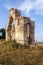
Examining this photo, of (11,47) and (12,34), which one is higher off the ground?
(12,34)

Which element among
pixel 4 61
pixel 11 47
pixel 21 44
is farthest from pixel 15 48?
pixel 4 61

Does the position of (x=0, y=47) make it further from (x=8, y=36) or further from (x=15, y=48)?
(x=8, y=36)

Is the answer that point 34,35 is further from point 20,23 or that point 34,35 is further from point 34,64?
point 34,64

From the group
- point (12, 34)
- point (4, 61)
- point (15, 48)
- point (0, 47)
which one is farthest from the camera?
point (12, 34)

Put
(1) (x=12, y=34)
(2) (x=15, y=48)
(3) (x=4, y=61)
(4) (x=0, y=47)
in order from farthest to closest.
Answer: (1) (x=12, y=34)
(4) (x=0, y=47)
(2) (x=15, y=48)
(3) (x=4, y=61)

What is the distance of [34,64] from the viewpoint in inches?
579

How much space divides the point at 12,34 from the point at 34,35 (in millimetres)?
4412

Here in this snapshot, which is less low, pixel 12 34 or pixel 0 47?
pixel 12 34

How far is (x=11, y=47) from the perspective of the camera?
2028 centimetres

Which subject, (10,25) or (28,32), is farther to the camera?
(10,25)

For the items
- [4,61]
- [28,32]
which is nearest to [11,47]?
[28,32]

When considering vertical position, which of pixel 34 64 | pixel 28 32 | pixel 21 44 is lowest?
pixel 34 64

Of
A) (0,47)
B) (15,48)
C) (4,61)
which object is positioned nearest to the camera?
(4,61)

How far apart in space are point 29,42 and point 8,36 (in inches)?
185
